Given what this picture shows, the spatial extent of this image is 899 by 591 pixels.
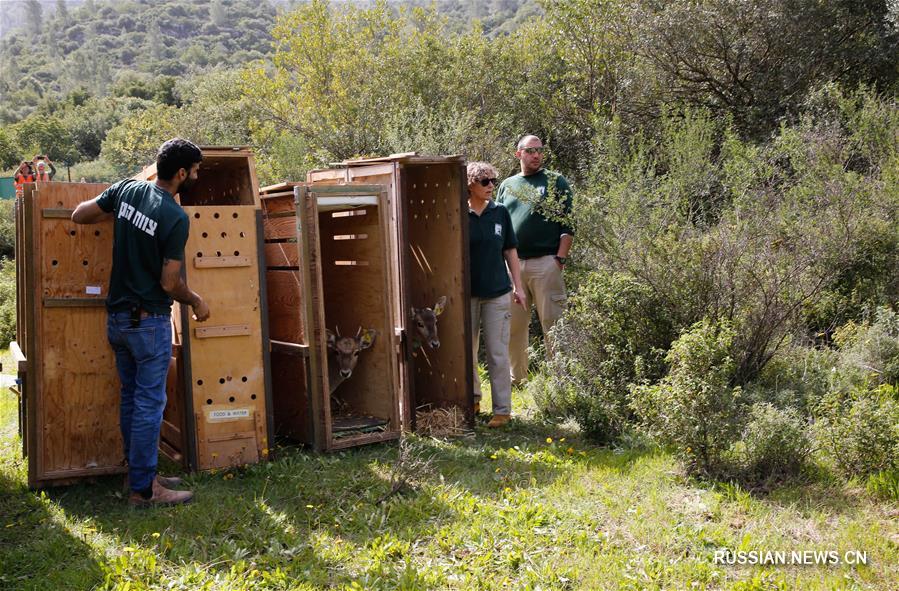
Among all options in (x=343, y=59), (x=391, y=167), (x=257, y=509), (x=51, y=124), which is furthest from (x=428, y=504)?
(x=51, y=124)

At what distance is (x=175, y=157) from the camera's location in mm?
5027

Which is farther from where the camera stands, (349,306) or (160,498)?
(349,306)

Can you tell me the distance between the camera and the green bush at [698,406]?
525 centimetres

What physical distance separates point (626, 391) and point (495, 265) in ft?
5.33

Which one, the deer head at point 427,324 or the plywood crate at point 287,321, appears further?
the deer head at point 427,324

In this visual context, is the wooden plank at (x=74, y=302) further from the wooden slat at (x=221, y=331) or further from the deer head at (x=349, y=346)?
the deer head at (x=349, y=346)

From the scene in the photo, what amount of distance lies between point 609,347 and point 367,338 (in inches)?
82.1

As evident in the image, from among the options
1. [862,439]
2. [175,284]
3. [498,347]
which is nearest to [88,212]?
[175,284]

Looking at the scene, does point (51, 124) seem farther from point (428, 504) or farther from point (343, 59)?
point (428, 504)

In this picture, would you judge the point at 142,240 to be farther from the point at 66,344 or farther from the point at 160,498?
the point at 160,498

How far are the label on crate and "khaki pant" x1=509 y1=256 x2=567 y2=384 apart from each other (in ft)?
10.4

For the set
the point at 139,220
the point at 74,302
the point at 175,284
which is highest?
the point at 139,220

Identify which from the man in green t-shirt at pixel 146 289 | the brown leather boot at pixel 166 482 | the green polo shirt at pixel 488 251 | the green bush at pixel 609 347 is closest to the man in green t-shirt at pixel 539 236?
the green polo shirt at pixel 488 251

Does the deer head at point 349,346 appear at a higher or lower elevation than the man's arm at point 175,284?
lower
